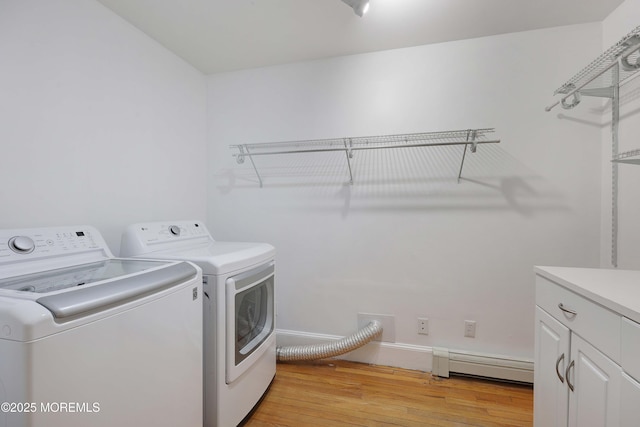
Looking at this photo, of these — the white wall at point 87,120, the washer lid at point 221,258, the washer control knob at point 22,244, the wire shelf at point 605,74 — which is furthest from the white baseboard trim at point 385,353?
the wire shelf at point 605,74

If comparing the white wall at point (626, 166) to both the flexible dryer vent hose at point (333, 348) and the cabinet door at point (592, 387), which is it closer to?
the cabinet door at point (592, 387)

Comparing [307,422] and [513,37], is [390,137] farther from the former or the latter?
[307,422]

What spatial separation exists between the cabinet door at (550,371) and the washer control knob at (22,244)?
2.09 meters

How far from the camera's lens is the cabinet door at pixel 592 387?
2.43 ft

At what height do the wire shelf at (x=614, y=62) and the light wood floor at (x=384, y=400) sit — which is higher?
the wire shelf at (x=614, y=62)

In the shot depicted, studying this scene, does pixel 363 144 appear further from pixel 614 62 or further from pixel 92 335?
pixel 92 335

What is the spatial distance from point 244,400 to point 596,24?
303 cm

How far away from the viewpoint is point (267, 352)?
1606 mm

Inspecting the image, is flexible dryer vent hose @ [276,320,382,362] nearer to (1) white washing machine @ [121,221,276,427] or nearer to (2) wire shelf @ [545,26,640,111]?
(1) white washing machine @ [121,221,276,427]

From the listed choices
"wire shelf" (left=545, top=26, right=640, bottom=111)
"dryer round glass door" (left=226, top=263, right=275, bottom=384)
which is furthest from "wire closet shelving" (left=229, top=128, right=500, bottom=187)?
"dryer round glass door" (left=226, top=263, right=275, bottom=384)

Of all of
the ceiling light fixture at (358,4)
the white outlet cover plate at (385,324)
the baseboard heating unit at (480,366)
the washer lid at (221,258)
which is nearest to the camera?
the washer lid at (221,258)

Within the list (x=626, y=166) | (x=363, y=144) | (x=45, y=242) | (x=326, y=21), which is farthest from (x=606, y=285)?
(x=45, y=242)

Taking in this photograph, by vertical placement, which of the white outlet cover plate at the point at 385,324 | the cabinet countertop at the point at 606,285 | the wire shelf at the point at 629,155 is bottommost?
the white outlet cover plate at the point at 385,324

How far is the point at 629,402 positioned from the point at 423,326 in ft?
3.99
